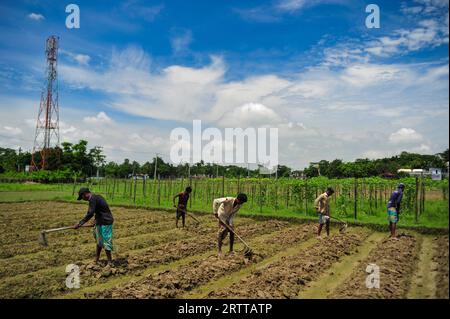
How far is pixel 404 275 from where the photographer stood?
7.01 meters

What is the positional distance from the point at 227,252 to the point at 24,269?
4.52 m

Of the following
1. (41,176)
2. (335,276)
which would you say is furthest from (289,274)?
(41,176)

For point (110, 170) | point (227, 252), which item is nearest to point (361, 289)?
point (227, 252)

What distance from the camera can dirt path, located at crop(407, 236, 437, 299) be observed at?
577 centimetres

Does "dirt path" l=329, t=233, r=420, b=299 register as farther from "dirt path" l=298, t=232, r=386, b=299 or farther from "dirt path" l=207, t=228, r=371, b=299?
"dirt path" l=207, t=228, r=371, b=299

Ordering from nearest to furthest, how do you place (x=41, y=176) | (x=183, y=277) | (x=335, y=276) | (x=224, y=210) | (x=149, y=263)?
(x=183, y=277), (x=335, y=276), (x=149, y=263), (x=224, y=210), (x=41, y=176)

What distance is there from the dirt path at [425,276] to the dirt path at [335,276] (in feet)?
4.04

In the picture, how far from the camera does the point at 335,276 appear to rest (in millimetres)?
7422

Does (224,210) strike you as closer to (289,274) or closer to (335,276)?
(289,274)

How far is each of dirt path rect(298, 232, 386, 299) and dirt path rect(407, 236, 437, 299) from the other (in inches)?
48.5

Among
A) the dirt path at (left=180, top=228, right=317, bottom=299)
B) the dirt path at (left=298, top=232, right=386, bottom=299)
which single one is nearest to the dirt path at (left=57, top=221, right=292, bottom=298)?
the dirt path at (left=180, top=228, right=317, bottom=299)

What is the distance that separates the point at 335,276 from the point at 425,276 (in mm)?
1675
